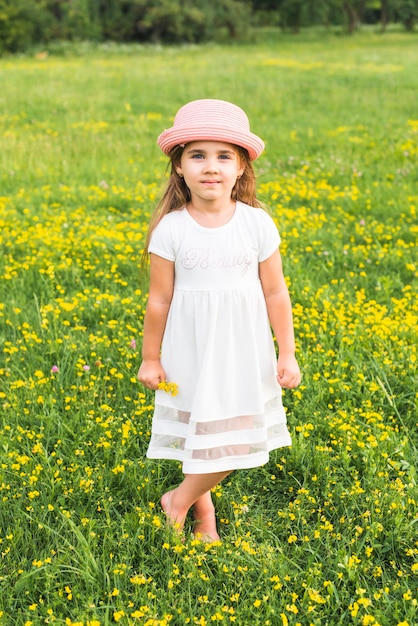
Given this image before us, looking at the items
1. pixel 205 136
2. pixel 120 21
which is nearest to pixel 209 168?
pixel 205 136

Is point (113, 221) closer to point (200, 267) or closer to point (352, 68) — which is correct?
point (200, 267)

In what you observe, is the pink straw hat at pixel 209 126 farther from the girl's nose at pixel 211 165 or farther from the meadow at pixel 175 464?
the meadow at pixel 175 464

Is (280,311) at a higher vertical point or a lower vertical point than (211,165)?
lower

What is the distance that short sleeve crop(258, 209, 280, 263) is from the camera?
280 centimetres

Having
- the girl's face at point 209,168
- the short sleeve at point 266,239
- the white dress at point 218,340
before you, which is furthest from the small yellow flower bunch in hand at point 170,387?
the girl's face at point 209,168

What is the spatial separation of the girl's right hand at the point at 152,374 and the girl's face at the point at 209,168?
0.75m

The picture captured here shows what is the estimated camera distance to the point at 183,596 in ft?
9.07

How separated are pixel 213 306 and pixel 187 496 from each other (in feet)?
3.02

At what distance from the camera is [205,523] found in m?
3.16

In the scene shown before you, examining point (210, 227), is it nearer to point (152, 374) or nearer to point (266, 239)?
point (266, 239)

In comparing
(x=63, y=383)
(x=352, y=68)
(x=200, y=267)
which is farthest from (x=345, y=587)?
(x=352, y=68)

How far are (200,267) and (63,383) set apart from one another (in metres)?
1.82

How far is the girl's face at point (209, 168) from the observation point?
2.65 meters

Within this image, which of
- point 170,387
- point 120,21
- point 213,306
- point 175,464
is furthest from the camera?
point 120,21
